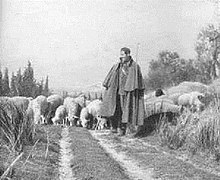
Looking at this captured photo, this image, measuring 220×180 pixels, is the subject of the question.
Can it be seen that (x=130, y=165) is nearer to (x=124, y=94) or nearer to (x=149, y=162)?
(x=149, y=162)

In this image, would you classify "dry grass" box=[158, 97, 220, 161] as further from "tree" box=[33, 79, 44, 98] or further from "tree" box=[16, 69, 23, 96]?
"tree" box=[33, 79, 44, 98]

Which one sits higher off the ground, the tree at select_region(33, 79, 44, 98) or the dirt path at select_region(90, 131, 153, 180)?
the tree at select_region(33, 79, 44, 98)

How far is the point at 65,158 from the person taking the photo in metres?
4.80

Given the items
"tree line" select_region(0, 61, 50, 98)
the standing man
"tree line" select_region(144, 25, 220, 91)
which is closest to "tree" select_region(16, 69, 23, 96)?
"tree line" select_region(0, 61, 50, 98)

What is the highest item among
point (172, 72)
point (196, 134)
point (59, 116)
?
point (172, 72)

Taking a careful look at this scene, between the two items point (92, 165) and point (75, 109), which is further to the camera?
point (75, 109)

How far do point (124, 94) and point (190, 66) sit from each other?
7847 millimetres

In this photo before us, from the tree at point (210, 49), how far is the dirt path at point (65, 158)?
6070 mm

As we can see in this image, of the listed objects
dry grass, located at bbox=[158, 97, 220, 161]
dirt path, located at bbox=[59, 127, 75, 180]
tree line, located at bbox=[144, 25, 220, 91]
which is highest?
tree line, located at bbox=[144, 25, 220, 91]

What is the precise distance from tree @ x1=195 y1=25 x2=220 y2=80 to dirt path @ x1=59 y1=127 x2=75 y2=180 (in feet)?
19.9

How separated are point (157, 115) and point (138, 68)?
1.16 metres

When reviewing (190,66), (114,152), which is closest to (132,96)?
(114,152)

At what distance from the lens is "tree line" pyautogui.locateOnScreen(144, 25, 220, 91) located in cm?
1209

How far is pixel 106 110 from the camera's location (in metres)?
7.29
